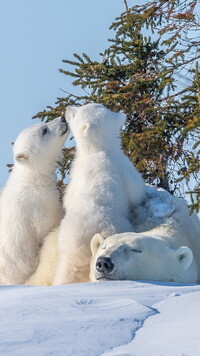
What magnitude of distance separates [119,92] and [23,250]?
3806 mm

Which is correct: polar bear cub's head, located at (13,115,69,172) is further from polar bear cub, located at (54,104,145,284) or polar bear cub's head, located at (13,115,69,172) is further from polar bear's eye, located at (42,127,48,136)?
polar bear cub, located at (54,104,145,284)

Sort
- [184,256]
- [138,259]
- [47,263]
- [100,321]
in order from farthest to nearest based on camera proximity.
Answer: [47,263] < [184,256] < [138,259] < [100,321]

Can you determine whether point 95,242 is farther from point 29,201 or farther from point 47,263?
point 29,201

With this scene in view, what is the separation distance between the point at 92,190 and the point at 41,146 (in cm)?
109

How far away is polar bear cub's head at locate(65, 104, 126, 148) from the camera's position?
23.5ft

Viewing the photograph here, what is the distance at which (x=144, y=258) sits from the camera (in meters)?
6.03

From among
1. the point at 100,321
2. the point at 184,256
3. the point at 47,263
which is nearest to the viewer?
the point at 100,321

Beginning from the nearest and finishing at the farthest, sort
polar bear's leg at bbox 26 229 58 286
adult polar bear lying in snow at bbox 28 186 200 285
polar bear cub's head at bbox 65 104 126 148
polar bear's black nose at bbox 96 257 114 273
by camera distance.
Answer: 1. polar bear's black nose at bbox 96 257 114 273
2. adult polar bear lying in snow at bbox 28 186 200 285
3. polar bear's leg at bbox 26 229 58 286
4. polar bear cub's head at bbox 65 104 126 148

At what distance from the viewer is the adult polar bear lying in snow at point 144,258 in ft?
19.1

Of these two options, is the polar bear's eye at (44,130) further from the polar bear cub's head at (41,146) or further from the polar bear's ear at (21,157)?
the polar bear's ear at (21,157)

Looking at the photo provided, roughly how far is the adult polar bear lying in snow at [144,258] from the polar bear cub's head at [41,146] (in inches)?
59.5

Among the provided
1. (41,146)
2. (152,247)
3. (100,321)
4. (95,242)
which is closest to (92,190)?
(95,242)

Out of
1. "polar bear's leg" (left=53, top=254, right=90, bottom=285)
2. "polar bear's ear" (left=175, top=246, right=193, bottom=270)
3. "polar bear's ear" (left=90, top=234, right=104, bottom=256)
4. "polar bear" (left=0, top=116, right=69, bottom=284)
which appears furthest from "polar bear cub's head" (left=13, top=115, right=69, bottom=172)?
"polar bear's ear" (left=175, top=246, right=193, bottom=270)

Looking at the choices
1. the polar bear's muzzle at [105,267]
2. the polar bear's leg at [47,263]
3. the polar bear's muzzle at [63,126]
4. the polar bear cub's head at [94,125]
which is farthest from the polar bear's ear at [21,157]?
the polar bear's muzzle at [105,267]
